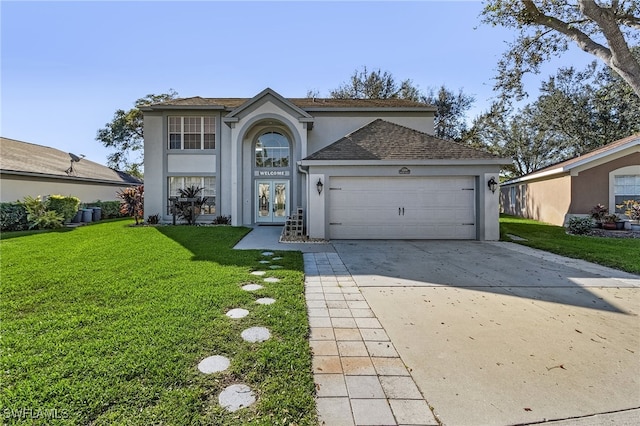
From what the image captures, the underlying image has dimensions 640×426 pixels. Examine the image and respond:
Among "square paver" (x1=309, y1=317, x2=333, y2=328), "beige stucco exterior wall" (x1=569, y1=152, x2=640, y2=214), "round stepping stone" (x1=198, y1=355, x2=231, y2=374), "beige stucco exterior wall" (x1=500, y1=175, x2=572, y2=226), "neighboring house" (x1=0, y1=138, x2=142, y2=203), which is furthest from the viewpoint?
"beige stucco exterior wall" (x1=500, y1=175, x2=572, y2=226)

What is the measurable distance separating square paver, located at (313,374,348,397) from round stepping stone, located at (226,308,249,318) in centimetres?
152

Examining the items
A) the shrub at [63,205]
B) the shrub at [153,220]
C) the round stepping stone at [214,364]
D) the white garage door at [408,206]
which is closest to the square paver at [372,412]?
the round stepping stone at [214,364]

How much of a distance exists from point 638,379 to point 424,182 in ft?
27.1

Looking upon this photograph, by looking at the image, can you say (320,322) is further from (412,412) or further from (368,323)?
(412,412)

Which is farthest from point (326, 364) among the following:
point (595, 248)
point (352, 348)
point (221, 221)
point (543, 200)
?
point (543, 200)

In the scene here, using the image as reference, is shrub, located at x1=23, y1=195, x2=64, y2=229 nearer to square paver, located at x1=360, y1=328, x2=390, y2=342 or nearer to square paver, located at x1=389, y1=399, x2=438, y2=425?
square paver, located at x1=360, y1=328, x2=390, y2=342

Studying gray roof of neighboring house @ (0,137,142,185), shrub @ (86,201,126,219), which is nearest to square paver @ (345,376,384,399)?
gray roof of neighboring house @ (0,137,142,185)

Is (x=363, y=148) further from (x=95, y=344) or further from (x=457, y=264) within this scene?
(x=95, y=344)

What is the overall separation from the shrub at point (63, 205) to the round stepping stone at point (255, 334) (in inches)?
607

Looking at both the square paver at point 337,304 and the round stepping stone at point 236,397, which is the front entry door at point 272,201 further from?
the round stepping stone at point 236,397

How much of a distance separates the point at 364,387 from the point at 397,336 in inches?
41.6

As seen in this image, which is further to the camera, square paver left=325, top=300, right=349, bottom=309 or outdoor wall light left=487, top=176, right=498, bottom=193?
outdoor wall light left=487, top=176, right=498, bottom=193

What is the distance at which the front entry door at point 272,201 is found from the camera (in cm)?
1464

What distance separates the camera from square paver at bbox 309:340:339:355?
9.93 feet
